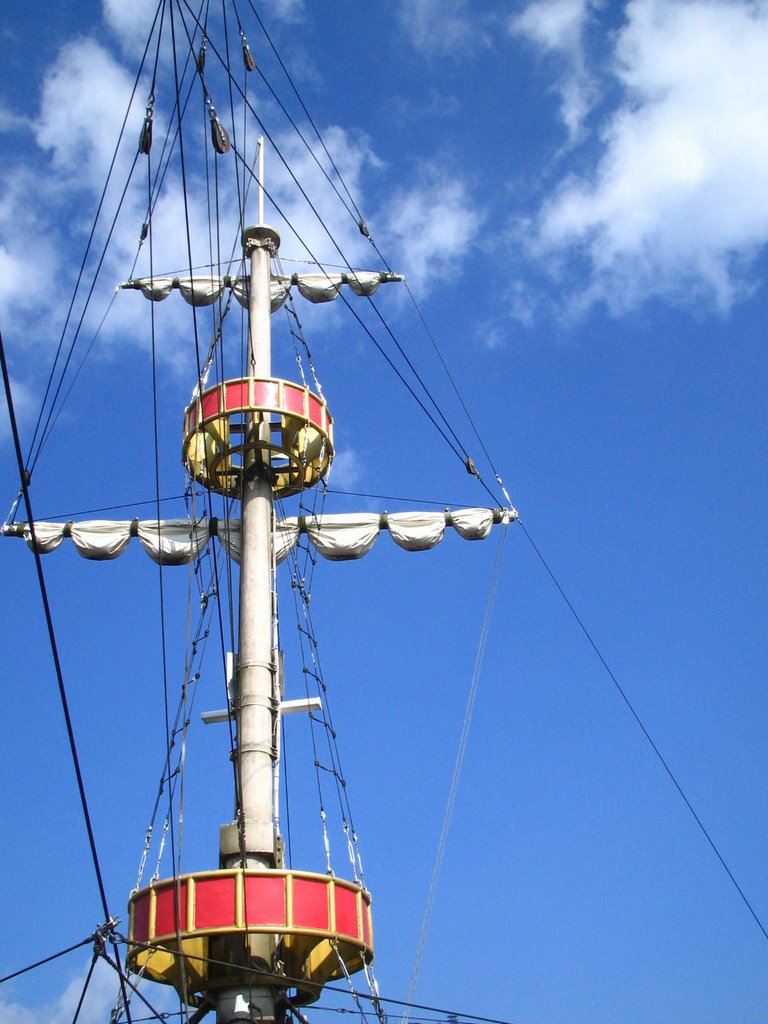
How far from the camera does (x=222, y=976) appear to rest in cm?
1077

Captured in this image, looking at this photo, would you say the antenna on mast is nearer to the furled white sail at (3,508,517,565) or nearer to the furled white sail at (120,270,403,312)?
the furled white sail at (120,270,403,312)

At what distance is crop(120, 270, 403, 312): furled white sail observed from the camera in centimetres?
1905

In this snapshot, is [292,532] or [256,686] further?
[292,532]

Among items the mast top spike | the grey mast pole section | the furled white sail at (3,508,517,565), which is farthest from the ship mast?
the mast top spike

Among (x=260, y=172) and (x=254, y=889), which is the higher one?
(x=260, y=172)

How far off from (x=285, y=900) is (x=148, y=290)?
495 inches

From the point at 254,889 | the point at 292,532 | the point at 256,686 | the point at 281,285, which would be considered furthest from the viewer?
the point at 281,285

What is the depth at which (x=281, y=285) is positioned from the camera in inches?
749

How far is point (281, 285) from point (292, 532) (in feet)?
16.9

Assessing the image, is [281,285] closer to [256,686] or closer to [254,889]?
[256,686]

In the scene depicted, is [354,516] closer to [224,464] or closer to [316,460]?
[316,460]

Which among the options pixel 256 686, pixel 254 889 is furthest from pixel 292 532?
pixel 254 889

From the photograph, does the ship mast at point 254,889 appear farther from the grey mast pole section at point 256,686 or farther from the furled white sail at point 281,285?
the furled white sail at point 281,285

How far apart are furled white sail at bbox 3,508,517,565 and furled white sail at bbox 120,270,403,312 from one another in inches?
185
